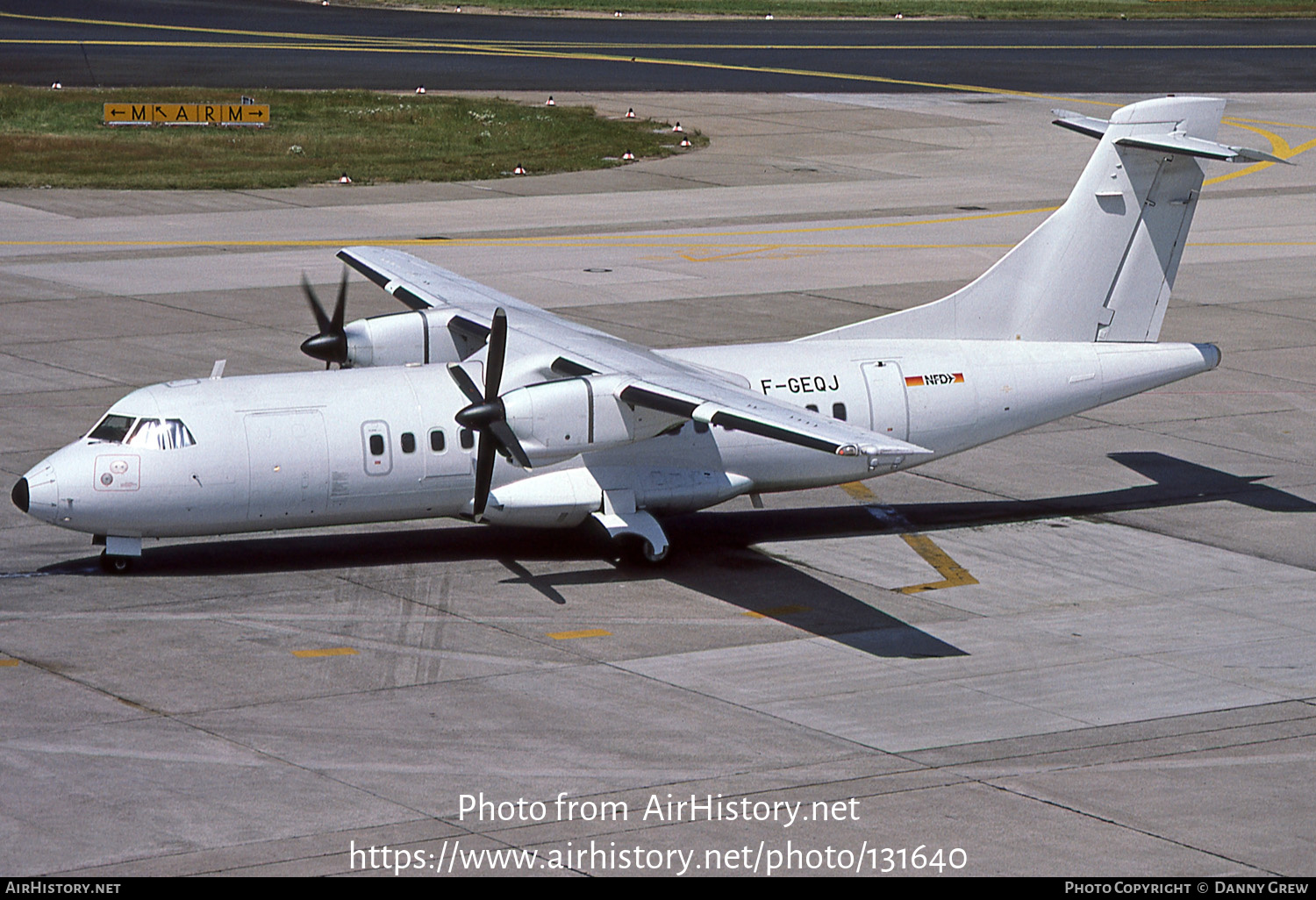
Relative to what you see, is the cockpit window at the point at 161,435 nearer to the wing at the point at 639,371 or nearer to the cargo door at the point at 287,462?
the cargo door at the point at 287,462

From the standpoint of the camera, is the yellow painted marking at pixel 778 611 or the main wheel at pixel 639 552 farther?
the main wheel at pixel 639 552

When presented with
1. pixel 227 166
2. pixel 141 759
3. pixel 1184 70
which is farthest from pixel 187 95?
pixel 141 759

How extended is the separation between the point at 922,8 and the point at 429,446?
9403 centimetres

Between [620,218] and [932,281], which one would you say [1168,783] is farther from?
[620,218]

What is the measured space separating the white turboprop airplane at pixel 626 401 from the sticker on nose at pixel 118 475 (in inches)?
1.1

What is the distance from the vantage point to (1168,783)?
61.7 feet

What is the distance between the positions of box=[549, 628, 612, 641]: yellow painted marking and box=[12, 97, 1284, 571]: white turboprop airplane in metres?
2.27

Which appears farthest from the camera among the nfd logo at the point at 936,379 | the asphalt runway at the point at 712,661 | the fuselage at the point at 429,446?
the nfd logo at the point at 936,379

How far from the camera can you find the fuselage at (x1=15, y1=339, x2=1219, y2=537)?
982 inches

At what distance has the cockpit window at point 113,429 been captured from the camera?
2509cm

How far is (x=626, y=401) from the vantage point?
24.1 metres

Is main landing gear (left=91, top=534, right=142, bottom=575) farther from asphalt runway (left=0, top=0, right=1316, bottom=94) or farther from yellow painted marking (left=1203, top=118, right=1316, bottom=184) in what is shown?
asphalt runway (left=0, top=0, right=1316, bottom=94)

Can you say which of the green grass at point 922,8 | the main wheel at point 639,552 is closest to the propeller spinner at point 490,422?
the main wheel at point 639,552

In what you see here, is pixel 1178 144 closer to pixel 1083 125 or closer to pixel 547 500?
pixel 1083 125
